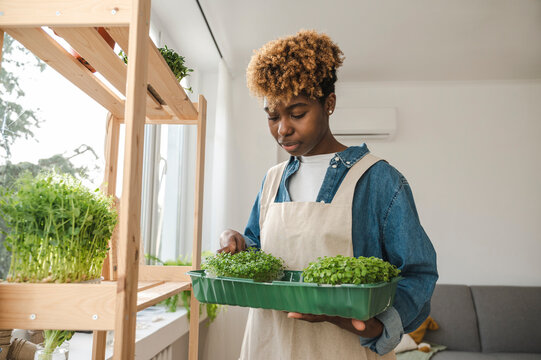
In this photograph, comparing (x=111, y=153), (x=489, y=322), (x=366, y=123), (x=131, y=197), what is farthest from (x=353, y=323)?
(x=366, y=123)

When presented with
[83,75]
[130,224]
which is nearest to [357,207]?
[130,224]

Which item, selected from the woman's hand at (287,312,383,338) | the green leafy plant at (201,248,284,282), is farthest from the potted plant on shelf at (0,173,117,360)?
the woman's hand at (287,312,383,338)

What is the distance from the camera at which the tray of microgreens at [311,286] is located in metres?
0.71

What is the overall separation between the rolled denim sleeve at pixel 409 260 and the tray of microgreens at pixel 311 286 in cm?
7

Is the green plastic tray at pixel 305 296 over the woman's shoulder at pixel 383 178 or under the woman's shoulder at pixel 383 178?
under

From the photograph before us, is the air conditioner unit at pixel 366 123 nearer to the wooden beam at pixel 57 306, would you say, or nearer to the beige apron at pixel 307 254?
the beige apron at pixel 307 254

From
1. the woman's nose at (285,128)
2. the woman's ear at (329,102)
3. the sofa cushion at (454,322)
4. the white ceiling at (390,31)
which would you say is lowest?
the sofa cushion at (454,322)

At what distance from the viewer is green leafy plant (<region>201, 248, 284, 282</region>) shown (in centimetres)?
84

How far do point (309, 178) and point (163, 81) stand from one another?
0.46 metres

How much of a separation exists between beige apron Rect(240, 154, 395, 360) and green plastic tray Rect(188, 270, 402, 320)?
0.20 m

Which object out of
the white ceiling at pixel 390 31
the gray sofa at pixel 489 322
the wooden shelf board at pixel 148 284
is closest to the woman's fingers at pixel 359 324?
the wooden shelf board at pixel 148 284

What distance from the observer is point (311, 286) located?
72 cm

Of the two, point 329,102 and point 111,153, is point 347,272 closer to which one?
point 329,102

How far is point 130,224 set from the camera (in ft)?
2.21
